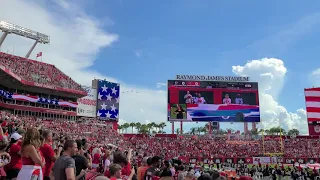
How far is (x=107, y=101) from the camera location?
6347 cm

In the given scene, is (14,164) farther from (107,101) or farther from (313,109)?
(313,109)

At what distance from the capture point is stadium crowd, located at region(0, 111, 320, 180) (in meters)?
4.91

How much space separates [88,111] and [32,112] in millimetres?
13832

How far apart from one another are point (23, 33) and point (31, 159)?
5551cm

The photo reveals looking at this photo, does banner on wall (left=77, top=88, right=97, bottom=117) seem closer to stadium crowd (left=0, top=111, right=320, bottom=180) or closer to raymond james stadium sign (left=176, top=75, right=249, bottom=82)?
stadium crowd (left=0, top=111, right=320, bottom=180)

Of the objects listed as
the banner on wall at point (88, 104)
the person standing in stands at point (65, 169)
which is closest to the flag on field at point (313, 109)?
the banner on wall at point (88, 104)

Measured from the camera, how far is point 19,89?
153 feet

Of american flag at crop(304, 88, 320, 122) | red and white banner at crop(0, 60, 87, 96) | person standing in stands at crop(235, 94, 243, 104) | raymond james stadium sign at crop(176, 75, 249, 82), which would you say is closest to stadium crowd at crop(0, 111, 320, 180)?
american flag at crop(304, 88, 320, 122)

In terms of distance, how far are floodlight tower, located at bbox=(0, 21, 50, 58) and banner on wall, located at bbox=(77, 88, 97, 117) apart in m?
12.9

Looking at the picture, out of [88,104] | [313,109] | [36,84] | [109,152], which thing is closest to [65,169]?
[109,152]

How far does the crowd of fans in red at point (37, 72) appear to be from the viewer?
4555 cm

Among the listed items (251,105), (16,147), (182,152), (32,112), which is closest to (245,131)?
(251,105)

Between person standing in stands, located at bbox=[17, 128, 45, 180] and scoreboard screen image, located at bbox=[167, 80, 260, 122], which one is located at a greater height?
scoreboard screen image, located at bbox=[167, 80, 260, 122]

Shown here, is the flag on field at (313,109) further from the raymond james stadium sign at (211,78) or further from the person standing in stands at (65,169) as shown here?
the person standing in stands at (65,169)
